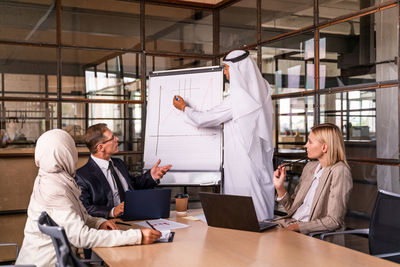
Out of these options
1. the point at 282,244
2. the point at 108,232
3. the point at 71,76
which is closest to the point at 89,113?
the point at 71,76

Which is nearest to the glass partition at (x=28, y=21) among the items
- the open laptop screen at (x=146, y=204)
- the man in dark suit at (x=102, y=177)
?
the man in dark suit at (x=102, y=177)

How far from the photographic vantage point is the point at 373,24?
3164mm

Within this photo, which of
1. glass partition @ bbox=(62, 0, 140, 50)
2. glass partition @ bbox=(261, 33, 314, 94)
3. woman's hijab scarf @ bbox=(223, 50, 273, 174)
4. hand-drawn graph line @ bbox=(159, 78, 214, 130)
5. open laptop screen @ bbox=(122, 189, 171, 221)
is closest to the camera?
open laptop screen @ bbox=(122, 189, 171, 221)

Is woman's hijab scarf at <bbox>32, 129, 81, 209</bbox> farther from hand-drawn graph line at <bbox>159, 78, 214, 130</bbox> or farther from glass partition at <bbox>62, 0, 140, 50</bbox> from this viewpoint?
glass partition at <bbox>62, 0, 140, 50</bbox>

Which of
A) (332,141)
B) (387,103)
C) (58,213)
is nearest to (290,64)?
(387,103)

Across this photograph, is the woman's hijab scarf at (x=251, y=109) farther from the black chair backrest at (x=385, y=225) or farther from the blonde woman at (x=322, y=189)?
the black chair backrest at (x=385, y=225)

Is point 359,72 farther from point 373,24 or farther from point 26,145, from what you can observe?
point 26,145

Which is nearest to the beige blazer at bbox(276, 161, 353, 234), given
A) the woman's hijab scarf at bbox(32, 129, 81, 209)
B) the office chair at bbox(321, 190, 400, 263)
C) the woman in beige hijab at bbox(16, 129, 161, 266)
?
the office chair at bbox(321, 190, 400, 263)

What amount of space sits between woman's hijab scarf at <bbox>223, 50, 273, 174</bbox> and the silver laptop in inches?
50.9

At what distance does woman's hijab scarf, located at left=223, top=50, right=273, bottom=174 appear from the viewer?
11.8 ft

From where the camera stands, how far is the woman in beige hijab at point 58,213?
197 centimetres

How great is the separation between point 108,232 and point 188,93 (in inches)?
95.2

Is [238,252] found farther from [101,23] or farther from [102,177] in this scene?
[101,23]

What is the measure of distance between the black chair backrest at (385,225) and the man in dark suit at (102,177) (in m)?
1.44
